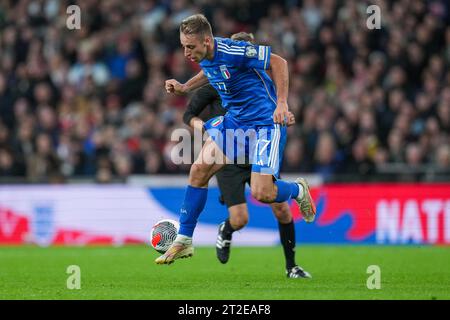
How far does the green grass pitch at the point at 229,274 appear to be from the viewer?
25.4 ft

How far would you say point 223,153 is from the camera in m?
8.98

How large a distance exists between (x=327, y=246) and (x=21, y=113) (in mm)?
6511

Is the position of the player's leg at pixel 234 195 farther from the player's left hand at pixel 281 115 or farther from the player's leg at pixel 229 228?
the player's left hand at pixel 281 115

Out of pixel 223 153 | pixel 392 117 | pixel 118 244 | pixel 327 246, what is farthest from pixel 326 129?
pixel 223 153

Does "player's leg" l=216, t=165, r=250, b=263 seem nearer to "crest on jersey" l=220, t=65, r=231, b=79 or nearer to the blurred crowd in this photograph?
"crest on jersey" l=220, t=65, r=231, b=79

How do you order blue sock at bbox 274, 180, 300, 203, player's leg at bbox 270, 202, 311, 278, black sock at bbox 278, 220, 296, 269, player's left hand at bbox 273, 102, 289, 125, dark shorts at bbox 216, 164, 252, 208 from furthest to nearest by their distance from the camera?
1. dark shorts at bbox 216, 164, 252, 208
2. black sock at bbox 278, 220, 296, 269
3. player's leg at bbox 270, 202, 311, 278
4. blue sock at bbox 274, 180, 300, 203
5. player's left hand at bbox 273, 102, 289, 125

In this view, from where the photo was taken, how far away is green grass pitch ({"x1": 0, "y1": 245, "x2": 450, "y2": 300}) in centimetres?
773

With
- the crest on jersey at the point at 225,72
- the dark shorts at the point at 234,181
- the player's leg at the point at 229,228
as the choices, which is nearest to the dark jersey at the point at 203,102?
the dark shorts at the point at 234,181

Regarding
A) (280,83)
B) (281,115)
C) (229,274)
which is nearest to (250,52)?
(280,83)

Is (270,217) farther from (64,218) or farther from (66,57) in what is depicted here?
(66,57)

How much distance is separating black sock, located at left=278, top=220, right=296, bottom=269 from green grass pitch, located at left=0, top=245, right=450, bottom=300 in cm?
22

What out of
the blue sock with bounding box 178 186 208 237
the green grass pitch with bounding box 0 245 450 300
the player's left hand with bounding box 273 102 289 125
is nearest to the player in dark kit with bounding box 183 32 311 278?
the green grass pitch with bounding box 0 245 450 300

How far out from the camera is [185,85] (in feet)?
30.3
